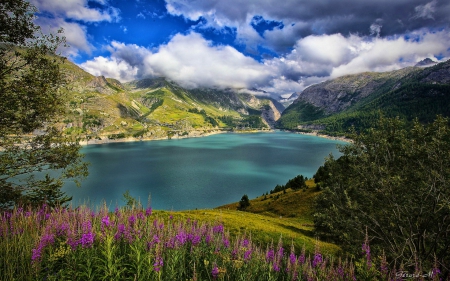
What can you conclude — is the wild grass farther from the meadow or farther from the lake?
the lake

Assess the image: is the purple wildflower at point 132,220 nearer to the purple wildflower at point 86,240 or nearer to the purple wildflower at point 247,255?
the purple wildflower at point 86,240

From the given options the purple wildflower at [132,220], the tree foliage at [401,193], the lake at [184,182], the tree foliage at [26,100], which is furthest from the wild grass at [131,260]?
the lake at [184,182]

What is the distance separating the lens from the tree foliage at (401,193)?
12.1 m

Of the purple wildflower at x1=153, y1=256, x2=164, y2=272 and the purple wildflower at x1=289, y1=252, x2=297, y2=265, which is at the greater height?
the purple wildflower at x1=153, y1=256, x2=164, y2=272

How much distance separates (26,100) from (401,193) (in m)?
25.2

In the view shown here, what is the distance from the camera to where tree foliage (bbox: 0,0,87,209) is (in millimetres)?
14555

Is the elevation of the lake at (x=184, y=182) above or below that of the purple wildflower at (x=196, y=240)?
below

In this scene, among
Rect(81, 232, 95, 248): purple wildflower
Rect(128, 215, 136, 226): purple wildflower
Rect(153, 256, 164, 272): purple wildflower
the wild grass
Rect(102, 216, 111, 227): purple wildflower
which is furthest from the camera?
Rect(128, 215, 136, 226): purple wildflower

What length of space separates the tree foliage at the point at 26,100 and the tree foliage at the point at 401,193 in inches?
795

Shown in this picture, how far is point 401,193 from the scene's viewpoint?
46.6ft

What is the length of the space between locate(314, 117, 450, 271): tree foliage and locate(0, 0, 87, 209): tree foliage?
66.3 ft

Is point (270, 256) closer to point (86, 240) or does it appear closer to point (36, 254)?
point (86, 240)

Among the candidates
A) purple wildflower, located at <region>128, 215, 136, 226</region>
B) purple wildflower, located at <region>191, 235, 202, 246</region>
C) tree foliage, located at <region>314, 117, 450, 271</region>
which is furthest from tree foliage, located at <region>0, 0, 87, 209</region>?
tree foliage, located at <region>314, 117, 450, 271</region>

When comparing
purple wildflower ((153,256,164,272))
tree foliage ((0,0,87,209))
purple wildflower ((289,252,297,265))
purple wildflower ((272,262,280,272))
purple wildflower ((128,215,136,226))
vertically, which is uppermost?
tree foliage ((0,0,87,209))
